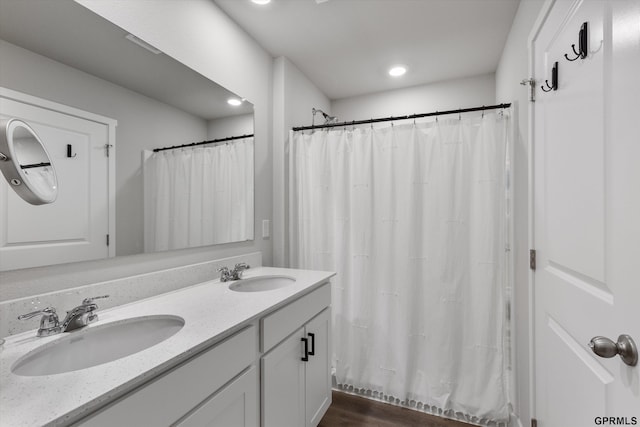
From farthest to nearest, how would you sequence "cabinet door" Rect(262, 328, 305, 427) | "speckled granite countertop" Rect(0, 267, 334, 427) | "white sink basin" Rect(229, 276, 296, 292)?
"white sink basin" Rect(229, 276, 296, 292) < "cabinet door" Rect(262, 328, 305, 427) < "speckled granite countertop" Rect(0, 267, 334, 427)

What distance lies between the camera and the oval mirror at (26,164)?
886mm

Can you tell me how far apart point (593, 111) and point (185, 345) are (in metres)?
1.37

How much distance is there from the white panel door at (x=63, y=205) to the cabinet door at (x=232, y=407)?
0.73 meters

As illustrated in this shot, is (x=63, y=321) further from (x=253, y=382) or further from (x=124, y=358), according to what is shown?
(x=253, y=382)

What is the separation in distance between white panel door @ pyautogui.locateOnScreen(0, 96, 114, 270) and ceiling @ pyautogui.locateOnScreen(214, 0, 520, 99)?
120 centimetres

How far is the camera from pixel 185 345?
830 millimetres

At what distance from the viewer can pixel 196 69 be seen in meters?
1.61

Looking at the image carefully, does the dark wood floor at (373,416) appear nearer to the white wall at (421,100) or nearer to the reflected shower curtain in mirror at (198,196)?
the reflected shower curtain in mirror at (198,196)

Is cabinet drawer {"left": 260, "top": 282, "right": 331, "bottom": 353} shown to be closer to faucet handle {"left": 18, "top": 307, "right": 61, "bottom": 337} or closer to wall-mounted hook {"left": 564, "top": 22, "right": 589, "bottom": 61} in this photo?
faucet handle {"left": 18, "top": 307, "right": 61, "bottom": 337}

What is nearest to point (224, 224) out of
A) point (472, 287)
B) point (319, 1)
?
point (319, 1)

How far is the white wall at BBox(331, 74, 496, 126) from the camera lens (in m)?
2.67

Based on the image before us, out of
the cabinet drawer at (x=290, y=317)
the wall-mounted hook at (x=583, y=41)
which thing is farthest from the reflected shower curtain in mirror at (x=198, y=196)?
the wall-mounted hook at (x=583, y=41)

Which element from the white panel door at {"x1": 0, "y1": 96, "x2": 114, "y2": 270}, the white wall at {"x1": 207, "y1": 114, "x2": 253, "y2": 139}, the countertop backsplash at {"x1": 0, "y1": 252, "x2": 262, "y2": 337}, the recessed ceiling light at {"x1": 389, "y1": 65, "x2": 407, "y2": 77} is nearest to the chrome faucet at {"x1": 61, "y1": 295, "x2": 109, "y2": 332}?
the countertop backsplash at {"x1": 0, "y1": 252, "x2": 262, "y2": 337}

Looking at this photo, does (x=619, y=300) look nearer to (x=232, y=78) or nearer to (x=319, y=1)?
(x=319, y=1)
